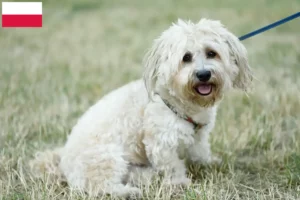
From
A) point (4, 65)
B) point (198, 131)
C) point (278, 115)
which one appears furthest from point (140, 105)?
point (4, 65)

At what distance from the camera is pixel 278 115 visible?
19.9ft

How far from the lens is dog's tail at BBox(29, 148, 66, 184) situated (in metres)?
4.52

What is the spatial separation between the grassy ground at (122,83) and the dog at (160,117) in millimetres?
202

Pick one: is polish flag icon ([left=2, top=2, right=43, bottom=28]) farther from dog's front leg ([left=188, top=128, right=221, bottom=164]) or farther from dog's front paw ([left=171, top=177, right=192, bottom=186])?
dog's front paw ([left=171, top=177, right=192, bottom=186])

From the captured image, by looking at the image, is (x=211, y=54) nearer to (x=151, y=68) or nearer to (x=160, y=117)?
(x=151, y=68)

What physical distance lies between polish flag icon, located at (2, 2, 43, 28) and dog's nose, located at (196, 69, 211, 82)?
4.69m

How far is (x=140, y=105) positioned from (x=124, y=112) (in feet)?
0.47

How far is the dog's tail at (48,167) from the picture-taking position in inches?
178

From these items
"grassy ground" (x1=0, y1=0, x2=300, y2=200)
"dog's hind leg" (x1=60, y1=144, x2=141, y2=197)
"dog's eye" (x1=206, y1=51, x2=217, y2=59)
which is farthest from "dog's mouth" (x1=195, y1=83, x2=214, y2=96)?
"dog's hind leg" (x1=60, y1=144, x2=141, y2=197)

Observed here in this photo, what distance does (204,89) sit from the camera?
4.13m

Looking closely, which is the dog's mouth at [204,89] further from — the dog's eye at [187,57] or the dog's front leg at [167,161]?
the dog's front leg at [167,161]

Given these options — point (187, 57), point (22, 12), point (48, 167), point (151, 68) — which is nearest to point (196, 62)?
point (187, 57)

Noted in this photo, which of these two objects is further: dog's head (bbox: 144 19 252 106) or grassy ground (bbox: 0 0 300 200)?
grassy ground (bbox: 0 0 300 200)

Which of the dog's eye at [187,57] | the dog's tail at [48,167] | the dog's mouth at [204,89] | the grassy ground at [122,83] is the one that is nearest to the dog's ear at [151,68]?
the dog's eye at [187,57]
